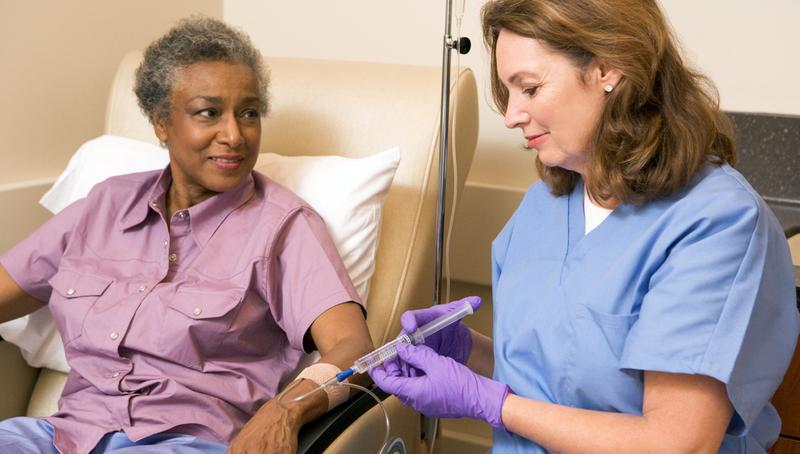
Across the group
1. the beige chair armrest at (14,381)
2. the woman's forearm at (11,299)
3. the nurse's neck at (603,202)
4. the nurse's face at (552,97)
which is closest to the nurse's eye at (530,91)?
the nurse's face at (552,97)

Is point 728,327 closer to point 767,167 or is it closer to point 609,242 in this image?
point 609,242

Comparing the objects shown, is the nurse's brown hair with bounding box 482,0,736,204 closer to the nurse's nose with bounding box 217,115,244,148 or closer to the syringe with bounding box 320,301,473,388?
the syringe with bounding box 320,301,473,388

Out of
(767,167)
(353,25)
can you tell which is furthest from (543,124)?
(353,25)

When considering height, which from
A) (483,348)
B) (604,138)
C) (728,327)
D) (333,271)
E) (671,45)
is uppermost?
(671,45)

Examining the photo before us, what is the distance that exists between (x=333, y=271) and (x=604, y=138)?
22.8 inches

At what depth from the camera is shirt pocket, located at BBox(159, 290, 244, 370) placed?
60.9 inches

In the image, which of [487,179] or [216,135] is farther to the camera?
[487,179]

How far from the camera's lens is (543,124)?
4.10ft

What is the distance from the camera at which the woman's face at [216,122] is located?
1.64 meters

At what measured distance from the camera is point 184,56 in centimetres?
165

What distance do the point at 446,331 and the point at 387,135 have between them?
57 centimetres

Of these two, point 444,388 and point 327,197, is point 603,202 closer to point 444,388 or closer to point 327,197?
point 444,388

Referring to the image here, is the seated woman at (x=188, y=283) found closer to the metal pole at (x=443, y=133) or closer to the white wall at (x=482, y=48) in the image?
the metal pole at (x=443, y=133)

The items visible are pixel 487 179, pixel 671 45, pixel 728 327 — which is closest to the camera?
pixel 728 327
